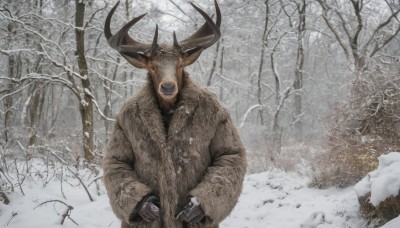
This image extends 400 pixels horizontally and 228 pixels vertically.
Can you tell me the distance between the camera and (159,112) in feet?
9.53

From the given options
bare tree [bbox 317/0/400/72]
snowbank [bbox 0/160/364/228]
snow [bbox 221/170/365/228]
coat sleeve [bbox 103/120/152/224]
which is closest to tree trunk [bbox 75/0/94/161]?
snowbank [bbox 0/160/364/228]

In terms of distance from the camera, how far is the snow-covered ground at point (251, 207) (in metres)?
5.46

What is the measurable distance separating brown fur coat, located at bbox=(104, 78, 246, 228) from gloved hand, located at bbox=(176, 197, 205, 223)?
36 millimetres

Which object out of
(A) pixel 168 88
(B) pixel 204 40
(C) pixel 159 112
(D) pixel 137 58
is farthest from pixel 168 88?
(B) pixel 204 40

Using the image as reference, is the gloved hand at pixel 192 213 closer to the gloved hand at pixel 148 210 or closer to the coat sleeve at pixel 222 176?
the coat sleeve at pixel 222 176

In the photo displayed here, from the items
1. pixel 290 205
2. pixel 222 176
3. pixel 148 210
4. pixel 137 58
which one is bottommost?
pixel 290 205

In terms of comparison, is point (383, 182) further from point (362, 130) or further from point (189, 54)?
point (189, 54)

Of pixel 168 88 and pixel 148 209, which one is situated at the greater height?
pixel 168 88

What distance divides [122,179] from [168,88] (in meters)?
0.74

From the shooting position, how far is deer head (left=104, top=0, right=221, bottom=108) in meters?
2.85

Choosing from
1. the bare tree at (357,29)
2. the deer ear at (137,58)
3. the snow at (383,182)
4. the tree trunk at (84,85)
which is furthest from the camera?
the bare tree at (357,29)

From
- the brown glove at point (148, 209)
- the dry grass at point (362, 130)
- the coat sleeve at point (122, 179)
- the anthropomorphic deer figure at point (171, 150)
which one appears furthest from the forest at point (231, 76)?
the brown glove at point (148, 209)

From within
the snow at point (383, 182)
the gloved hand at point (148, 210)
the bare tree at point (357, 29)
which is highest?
the bare tree at point (357, 29)

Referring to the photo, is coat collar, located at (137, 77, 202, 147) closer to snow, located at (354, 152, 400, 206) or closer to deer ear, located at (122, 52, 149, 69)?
deer ear, located at (122, 52, 149, 69)
